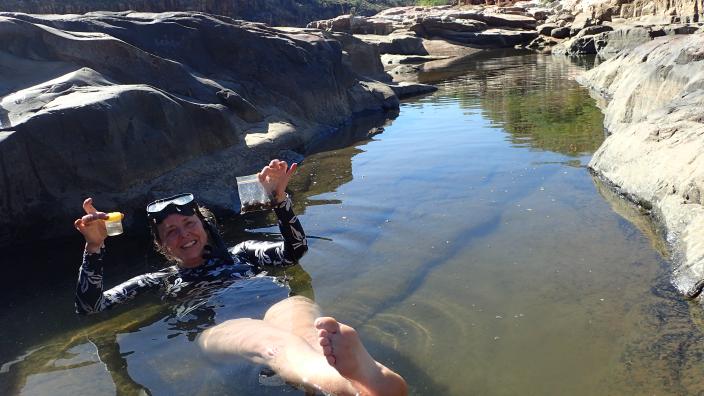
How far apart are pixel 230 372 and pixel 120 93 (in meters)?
4.18

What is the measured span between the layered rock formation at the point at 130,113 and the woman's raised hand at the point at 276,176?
2.68 m

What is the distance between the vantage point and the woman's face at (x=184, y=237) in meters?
4.12

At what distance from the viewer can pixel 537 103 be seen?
40.1ft

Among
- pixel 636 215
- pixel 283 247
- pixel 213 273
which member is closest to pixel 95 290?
pixel 213 273

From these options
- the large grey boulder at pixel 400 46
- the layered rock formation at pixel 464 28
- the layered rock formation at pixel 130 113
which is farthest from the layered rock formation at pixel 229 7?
the layered rock formation at pixel 130 113

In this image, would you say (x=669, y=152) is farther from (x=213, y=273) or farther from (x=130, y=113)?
(x=130, y=113)

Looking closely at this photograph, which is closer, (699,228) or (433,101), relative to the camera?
(699,228)

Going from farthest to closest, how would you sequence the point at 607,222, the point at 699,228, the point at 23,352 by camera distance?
the point at 607,222 < the point at 699,228 < the point at 23,352

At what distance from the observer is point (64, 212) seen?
19.0 ft

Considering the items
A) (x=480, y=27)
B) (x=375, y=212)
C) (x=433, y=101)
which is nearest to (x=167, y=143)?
(x=375, y=212)

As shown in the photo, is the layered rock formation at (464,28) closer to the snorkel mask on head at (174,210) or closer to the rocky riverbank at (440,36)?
the rocky riverbank at (440,36)

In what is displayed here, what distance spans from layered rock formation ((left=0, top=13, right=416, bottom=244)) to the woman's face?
2041 mm

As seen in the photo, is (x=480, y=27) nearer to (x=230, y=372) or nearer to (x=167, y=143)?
(x=167, y=143)

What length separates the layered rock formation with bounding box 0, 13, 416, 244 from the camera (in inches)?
227
